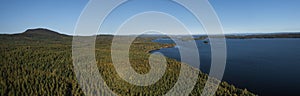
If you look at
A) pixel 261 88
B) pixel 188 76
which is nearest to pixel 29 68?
pixel 188 76

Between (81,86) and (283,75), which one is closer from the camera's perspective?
(81,86)

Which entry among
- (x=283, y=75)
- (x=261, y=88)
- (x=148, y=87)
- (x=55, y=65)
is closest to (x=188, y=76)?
(x=148, y=87)

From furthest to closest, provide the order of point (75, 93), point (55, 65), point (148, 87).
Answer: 1. point (55, 65)
2. point (148, 87)
3. point (75, 93)

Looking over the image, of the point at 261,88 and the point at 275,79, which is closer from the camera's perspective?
the point at 261,88

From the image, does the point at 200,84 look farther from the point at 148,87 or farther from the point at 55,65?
the point at 55,65

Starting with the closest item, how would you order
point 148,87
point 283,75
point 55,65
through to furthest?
1. point 148,87
2. point 283,75
3. point 55,65

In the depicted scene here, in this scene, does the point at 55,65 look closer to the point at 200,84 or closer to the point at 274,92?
the point at 200,84

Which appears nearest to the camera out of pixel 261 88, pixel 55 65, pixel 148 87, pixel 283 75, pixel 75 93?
pixel 75 93

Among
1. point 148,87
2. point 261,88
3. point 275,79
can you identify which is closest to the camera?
point 148,87
